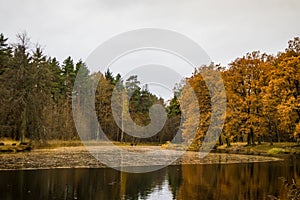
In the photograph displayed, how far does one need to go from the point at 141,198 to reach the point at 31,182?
5153 mm

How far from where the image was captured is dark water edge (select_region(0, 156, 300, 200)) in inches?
479

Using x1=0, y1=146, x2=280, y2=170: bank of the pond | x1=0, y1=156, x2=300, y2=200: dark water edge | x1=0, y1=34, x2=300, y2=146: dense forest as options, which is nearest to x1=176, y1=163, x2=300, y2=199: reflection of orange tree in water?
x1=0, y1=156, x2=300, y2=200: dark water edge

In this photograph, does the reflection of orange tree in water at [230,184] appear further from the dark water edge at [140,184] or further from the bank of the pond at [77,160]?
the bank of the pond at [77,160]

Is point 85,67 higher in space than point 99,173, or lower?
higher

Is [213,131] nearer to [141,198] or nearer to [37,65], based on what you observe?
[37,65]

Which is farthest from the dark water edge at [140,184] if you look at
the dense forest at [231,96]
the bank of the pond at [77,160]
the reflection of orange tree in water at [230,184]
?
the dense forest at [231,96]

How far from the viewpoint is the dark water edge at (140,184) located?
1216cm

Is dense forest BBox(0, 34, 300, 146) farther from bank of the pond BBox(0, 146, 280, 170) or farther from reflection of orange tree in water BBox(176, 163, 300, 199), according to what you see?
reflection of orange tree in water BBox(176, 163, 300, 199)

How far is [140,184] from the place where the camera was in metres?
14.9

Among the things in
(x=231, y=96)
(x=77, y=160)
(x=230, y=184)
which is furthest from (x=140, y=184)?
(x=231, y=96)

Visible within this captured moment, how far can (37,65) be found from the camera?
42969mm

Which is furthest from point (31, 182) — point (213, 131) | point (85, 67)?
point (85, 67)

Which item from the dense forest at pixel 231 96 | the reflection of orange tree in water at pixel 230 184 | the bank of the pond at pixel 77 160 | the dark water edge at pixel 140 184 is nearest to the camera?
the dark water edge at pixel 140 184

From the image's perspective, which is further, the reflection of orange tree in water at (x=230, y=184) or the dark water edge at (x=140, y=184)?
the reflection of orange tree in water at (x=230, y=184)
